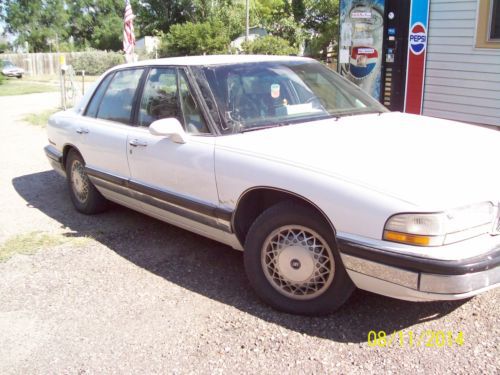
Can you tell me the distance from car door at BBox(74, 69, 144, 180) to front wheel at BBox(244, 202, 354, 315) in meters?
1.70

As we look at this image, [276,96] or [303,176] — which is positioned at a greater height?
[276,96]

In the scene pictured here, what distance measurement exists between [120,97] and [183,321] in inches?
95.6

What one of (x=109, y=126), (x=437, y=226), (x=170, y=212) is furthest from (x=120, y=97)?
(x=437, y=226)

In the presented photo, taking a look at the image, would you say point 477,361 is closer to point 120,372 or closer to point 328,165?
point 328,165

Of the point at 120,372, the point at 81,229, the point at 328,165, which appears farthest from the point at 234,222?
the point at 81,229

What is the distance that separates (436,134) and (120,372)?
2.46 meters

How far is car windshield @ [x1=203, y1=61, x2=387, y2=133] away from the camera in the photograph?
3.89m

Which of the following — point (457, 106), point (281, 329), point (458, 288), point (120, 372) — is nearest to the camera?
point (458, 288)

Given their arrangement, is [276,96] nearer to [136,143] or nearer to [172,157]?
[172,157]

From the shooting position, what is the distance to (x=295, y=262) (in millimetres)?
3328

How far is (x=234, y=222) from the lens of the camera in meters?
3.66

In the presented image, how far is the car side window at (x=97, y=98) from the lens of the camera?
5.32 meters

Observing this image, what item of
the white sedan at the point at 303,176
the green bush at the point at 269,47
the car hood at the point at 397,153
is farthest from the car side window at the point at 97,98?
the green bush at the point at 269,47

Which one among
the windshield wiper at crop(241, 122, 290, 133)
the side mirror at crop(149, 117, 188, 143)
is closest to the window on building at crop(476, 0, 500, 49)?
the windshield wiper at crop(241, 122, 290, 133)
